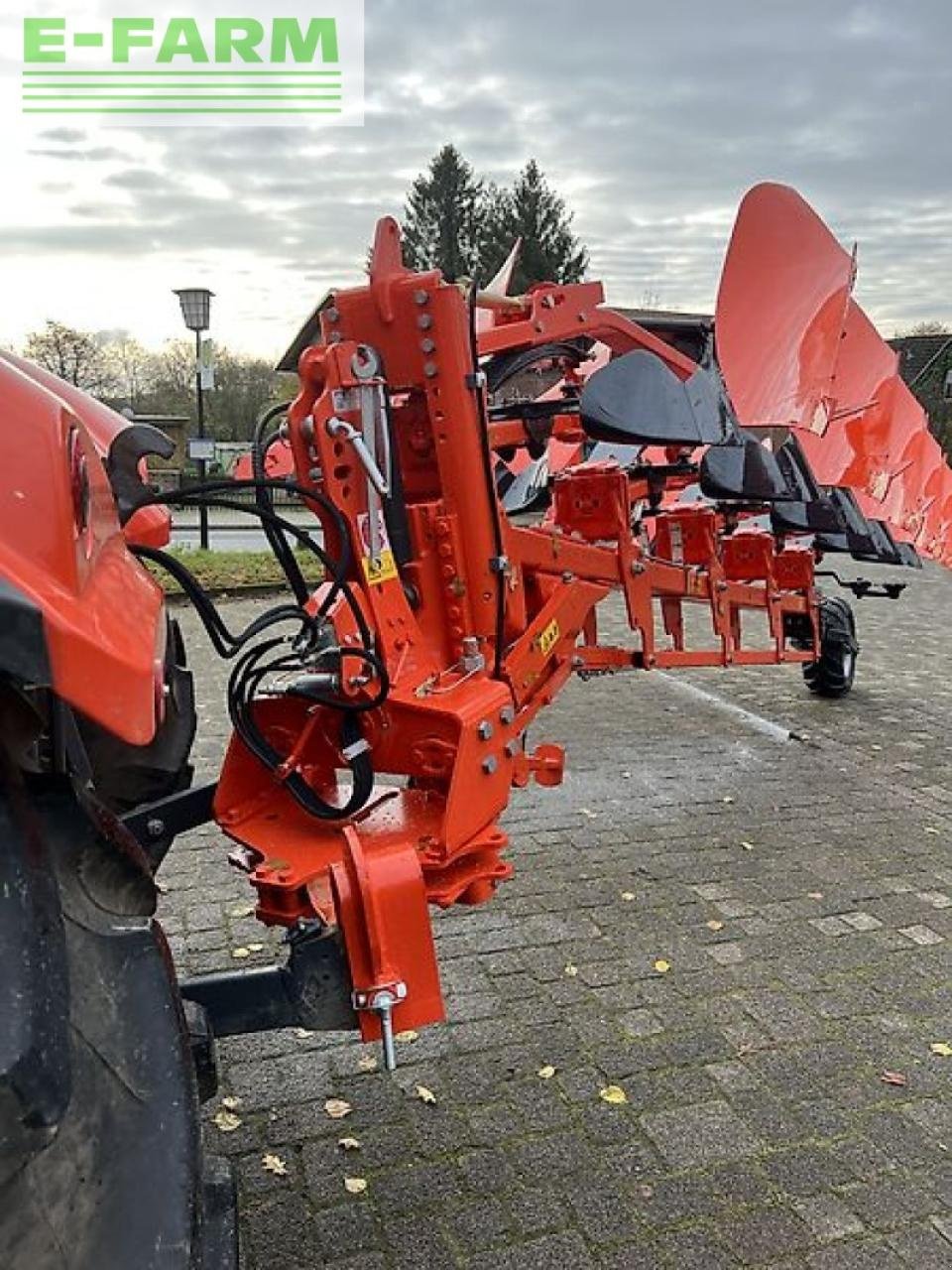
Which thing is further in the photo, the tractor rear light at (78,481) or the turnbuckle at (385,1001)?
the turnbuckle at (385,1001)

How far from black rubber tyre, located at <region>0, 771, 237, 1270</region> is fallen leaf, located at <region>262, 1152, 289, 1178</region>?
3.74 feet

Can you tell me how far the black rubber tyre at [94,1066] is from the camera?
4.09 feet

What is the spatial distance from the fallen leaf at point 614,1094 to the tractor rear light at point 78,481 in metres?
2.12

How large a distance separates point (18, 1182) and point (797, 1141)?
2002 millimetres

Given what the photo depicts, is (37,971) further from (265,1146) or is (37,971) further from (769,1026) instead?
(769,1026)

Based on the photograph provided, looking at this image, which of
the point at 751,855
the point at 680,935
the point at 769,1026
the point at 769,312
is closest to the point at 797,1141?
the point at 769,1026

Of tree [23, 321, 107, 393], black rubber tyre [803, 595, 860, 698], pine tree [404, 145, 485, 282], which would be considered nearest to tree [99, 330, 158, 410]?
tree [23, 321, 107, 393]

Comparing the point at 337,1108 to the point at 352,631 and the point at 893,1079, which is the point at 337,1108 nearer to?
the point at 352,631

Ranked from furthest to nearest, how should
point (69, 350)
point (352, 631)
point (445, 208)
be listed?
point (445, 208) < point (69, 350) < point (352, 631)

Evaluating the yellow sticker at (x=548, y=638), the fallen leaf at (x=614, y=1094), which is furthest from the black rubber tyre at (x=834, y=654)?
the fallen leaf at (x=614, y=1094)

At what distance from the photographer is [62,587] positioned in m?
1.28

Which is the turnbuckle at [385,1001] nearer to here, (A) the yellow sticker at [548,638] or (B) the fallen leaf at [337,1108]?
(B) the fallen leaf at [337,1108]

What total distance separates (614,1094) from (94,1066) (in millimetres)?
1818

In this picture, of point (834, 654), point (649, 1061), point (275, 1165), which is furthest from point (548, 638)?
point (834, 654)
